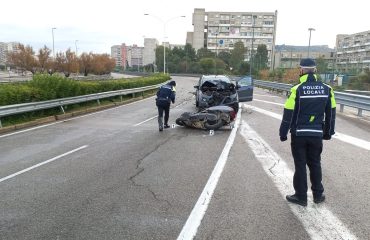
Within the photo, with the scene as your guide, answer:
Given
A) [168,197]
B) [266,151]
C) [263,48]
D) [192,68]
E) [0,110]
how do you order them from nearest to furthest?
[168,197] < [266,151] < [0,110] < [192,68] < [263,48]

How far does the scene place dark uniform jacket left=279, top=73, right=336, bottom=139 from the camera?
15.3ft

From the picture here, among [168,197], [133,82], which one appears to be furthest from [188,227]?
[133,82]

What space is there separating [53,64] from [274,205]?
5992cm

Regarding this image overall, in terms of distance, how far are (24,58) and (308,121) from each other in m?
57.3

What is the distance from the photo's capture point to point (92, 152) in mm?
8188

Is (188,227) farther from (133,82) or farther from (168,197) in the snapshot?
(133,82)

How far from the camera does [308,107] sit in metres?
4.71

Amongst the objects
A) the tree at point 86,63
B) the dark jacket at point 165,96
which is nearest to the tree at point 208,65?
the tree at point 86,63

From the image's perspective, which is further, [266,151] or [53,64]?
[53,64]

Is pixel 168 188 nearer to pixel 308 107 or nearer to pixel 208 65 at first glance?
pixel 308 107

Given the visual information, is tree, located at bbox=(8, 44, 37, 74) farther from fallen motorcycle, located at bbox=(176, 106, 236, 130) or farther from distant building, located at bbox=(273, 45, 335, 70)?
fallen motorcycle, located at bbox=(176, 106, 236, 130)

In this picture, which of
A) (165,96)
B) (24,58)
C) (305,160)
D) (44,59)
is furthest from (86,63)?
(305,160)

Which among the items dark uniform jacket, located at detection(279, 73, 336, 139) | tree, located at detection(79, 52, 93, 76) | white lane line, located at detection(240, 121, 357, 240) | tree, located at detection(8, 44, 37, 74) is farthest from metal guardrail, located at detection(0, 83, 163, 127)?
tree, located at detection(79, 52, 93, 76)

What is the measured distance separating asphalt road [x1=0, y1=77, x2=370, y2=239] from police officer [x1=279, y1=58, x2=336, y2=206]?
40cm
